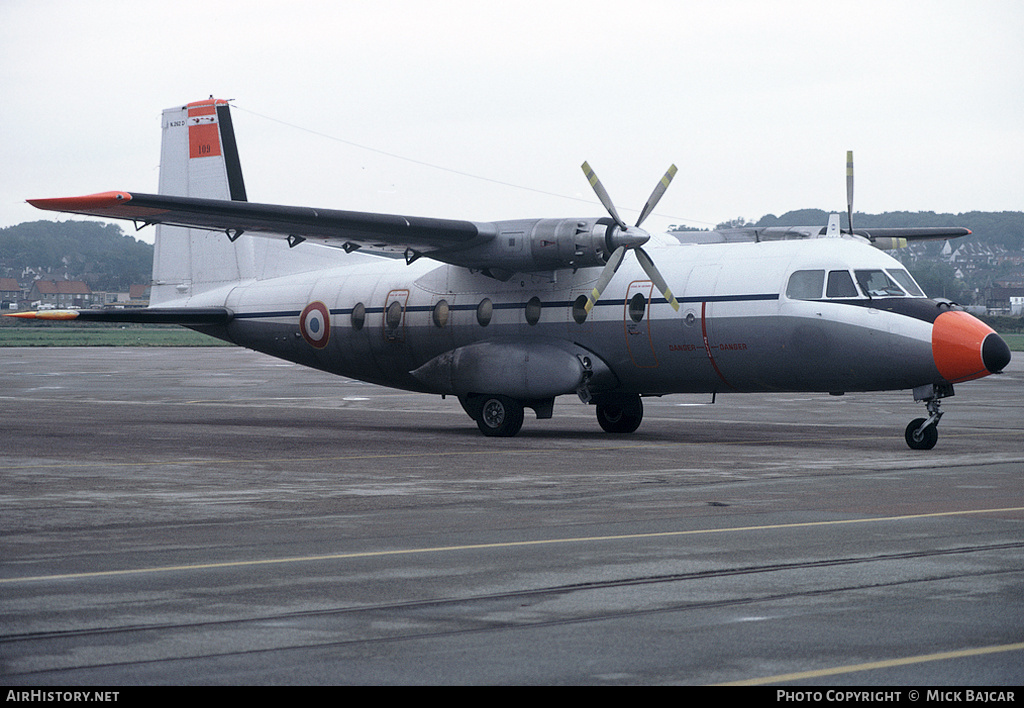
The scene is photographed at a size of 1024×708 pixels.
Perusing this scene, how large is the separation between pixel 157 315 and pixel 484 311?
8303 mm

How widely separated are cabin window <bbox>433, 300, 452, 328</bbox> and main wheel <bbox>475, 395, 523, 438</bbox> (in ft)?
7.45

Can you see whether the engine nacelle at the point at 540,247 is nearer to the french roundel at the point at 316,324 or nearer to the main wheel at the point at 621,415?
the main wheel at the point at 621,415

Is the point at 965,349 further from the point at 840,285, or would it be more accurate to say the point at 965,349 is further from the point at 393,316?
the point at 393,316

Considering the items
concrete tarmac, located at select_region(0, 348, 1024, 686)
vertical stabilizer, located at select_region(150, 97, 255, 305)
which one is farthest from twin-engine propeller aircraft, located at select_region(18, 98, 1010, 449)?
concrete tarmac, located at select_region(0, 348, 1024, 686)

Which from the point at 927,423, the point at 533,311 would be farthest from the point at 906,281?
the point at 533,311

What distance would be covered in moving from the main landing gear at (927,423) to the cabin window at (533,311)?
24.3ft

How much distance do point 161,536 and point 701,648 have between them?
6030mm

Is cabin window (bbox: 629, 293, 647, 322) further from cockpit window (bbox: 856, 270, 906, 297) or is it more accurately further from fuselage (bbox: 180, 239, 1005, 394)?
cockpit window (bbox: 856, 270, 906, 297)

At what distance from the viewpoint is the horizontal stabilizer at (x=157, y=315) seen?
27.0m

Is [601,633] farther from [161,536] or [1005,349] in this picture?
[1005,349]

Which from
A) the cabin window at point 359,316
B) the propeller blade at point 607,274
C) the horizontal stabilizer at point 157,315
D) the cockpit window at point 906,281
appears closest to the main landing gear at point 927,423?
the cockpit window at point 906,281

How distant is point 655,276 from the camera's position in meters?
22.7

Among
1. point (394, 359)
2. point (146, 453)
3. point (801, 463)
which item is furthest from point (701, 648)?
point (394, 359)

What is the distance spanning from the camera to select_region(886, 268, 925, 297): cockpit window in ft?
69.1
